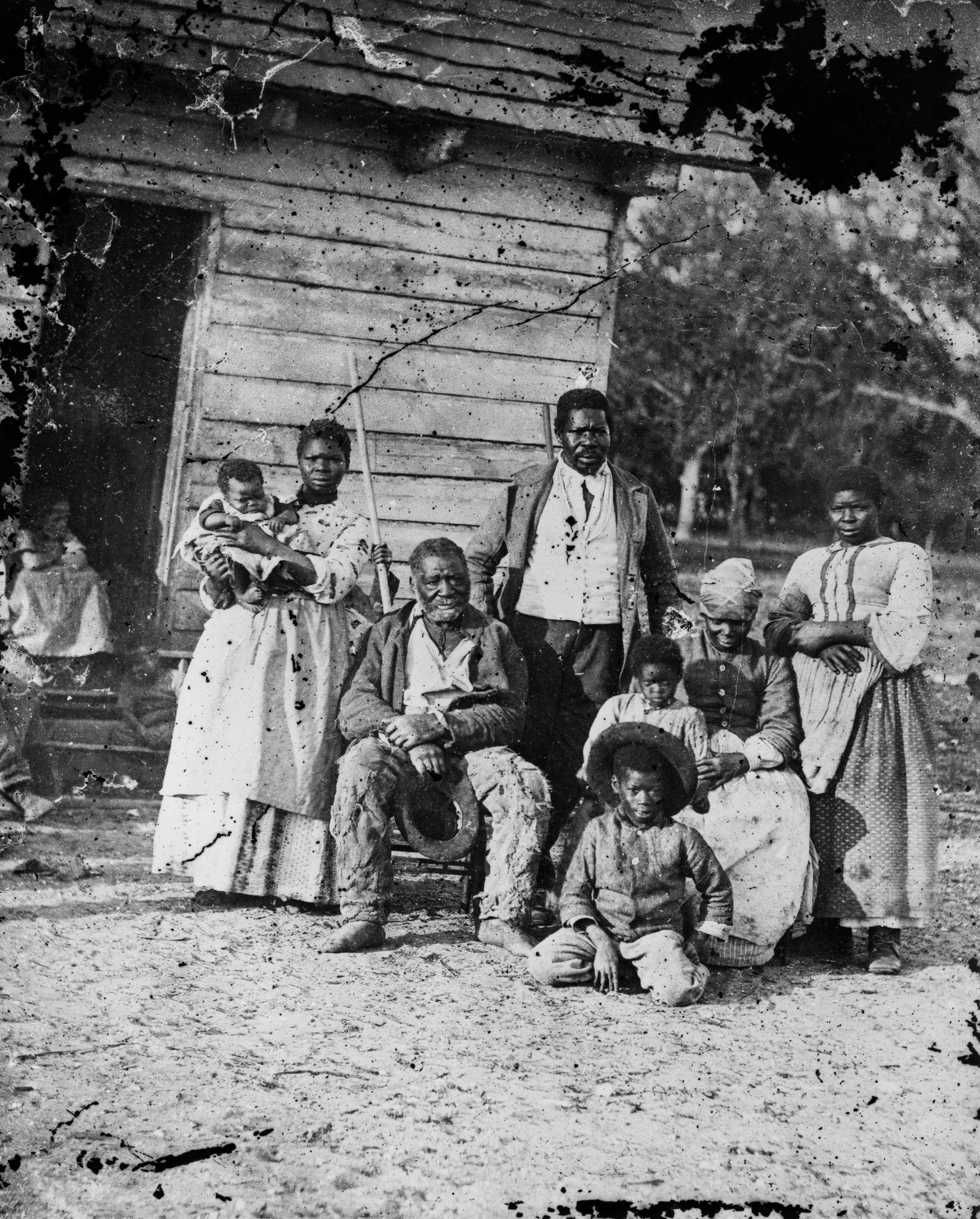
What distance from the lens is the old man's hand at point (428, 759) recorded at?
14.2ft

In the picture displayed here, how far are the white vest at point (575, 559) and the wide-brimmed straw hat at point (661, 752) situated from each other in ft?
2.53

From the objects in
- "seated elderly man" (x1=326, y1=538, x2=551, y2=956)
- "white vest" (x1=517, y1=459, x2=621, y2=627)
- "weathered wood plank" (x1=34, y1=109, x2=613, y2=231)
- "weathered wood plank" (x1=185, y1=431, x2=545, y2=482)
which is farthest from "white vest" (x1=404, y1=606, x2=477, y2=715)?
"weathered wood plank" (x1=34, y1=109, x2=613, y2=231)

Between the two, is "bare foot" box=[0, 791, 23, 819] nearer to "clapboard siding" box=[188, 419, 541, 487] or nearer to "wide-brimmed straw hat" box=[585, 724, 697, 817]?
"clapboard siding" box=[188, 419, 541, 487]

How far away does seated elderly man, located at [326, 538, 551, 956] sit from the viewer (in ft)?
14.0

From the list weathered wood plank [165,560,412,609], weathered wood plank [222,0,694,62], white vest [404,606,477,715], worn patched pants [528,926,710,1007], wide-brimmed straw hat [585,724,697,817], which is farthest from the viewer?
weathered wood plank [165,560,412,609]

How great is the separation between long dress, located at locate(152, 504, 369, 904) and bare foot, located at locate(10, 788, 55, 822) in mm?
1177

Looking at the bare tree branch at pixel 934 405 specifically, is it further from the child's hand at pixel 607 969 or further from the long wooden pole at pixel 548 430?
the child's hand at pixel 607 969

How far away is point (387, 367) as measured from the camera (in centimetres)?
648

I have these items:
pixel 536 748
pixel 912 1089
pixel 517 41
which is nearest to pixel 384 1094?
pixel 912 1089

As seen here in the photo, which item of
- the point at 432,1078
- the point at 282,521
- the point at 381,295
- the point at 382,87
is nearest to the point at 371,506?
the point at 282,521

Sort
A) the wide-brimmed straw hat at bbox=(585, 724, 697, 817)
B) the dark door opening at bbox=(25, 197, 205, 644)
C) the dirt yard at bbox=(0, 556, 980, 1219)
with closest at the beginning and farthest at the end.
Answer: the dirt yard at bbox=(0, 556, 980, 1219), the wide-brimmed straw hat at bbox=(585, 724, 697, 817), the dark door opening at bbox=(25, 197, 205, 644)

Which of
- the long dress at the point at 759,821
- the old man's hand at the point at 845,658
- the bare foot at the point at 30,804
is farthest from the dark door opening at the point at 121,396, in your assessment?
the old man's hand at the point at 845,658

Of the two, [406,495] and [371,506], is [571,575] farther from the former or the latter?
[406,495]

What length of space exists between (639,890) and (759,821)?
0.63 metres
